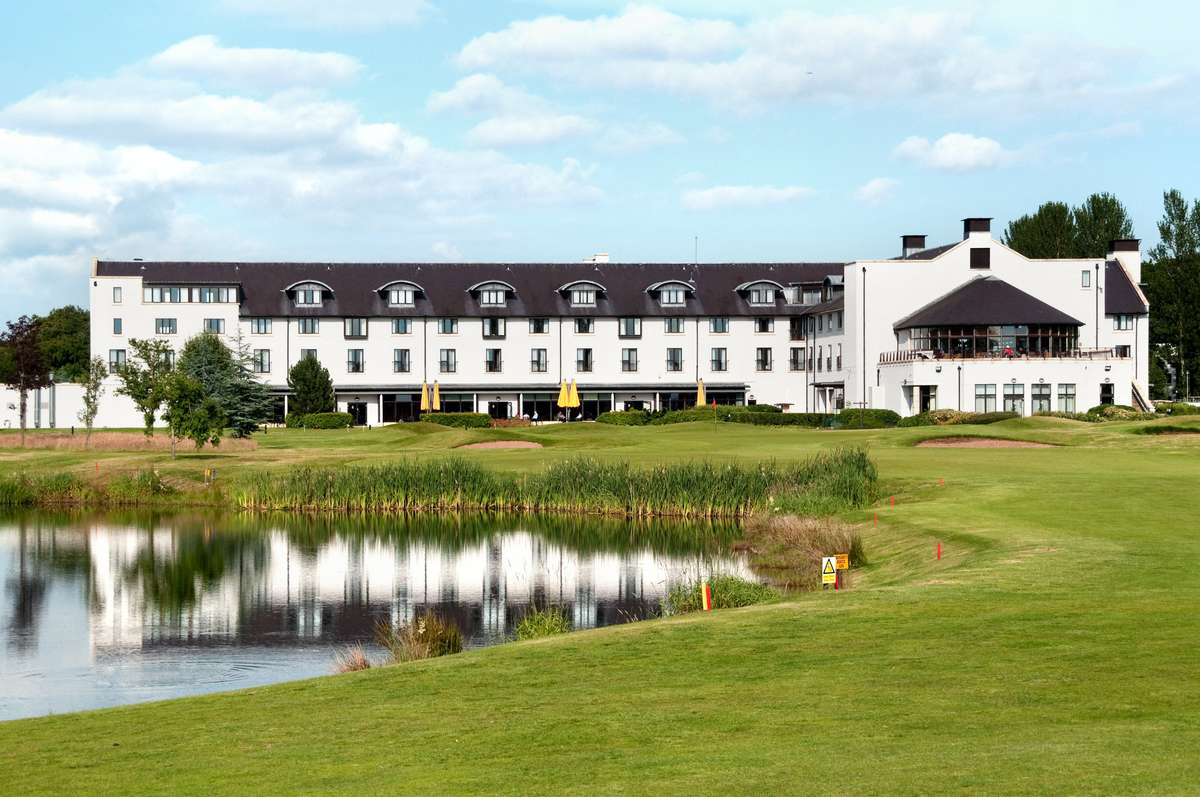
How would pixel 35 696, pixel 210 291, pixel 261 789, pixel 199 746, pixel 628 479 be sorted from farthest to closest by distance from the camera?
pixel 210 291 < pixel 628 479 < pixel 35 696 < pixel 199 746 < pixel 261 789

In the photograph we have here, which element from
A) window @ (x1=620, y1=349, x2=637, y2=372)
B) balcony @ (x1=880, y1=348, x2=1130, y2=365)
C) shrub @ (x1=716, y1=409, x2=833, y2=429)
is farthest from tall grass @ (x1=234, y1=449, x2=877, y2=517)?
window @ (x1=620, y1=349, x2=637, y2=372)

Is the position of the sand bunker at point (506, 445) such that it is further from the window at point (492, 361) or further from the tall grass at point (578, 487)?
the window at point (492, 361)

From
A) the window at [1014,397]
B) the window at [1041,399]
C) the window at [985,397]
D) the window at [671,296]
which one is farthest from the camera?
the window at [671,296]

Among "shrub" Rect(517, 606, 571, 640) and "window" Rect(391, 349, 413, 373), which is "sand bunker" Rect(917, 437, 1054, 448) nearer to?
"shrub" Rect(517, 606, 571, 640)

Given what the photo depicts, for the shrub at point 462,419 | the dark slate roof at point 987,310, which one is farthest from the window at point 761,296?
the shrub at point 462,419

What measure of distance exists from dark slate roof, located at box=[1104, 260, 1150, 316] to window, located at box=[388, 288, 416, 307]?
4207 centimetres

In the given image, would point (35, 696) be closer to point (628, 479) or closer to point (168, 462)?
point (628, 479)

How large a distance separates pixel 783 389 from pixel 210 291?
3624 centimetres

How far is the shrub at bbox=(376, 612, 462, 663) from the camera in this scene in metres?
20.5

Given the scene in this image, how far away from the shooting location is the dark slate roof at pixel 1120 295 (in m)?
88.6

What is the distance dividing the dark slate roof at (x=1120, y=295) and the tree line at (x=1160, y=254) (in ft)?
53.1

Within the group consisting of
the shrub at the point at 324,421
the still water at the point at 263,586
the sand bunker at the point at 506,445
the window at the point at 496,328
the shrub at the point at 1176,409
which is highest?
the window at the point at 496,328

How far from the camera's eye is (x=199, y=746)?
1284 centimetres

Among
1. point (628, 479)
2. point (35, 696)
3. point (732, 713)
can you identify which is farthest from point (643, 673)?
point (628, 479)
